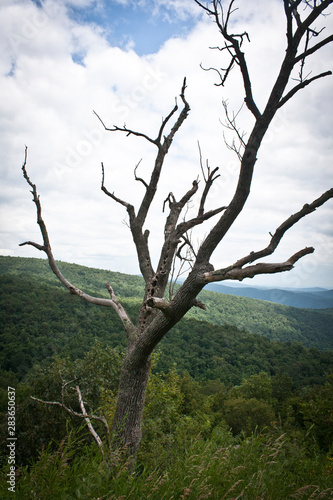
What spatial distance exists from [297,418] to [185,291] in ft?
68.2

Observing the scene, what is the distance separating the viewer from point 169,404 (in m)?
10.5

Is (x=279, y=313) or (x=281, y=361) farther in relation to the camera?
(x=279, y=313)

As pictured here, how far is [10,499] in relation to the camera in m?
1.34

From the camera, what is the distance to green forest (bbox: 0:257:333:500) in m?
Answer: 1.64

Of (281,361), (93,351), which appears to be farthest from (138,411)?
(281,361)

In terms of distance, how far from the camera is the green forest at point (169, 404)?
1645 millimetres

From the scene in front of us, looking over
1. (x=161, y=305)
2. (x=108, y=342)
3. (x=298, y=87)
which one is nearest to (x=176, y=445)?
(x=161, y=305)

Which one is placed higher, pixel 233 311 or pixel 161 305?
pixel 161 305

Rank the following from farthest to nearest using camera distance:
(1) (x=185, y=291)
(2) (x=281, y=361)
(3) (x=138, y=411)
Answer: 1. (2) (x=281, y=361)
2. (3) (x=138, y=411)
3. (1) (x=185, y=291)

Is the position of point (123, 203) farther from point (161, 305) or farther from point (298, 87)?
point (298, 87)

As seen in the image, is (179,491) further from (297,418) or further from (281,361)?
(281,361)

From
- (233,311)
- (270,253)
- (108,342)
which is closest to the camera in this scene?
(270,253)

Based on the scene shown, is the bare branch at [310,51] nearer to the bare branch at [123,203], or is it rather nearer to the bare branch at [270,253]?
the bare branch at [270,253]

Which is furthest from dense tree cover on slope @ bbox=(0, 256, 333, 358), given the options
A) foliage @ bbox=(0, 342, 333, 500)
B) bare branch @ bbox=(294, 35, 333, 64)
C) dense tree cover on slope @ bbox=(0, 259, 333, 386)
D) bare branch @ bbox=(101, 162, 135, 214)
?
bare branch @ bbox=(294, 35, 333, 64)
